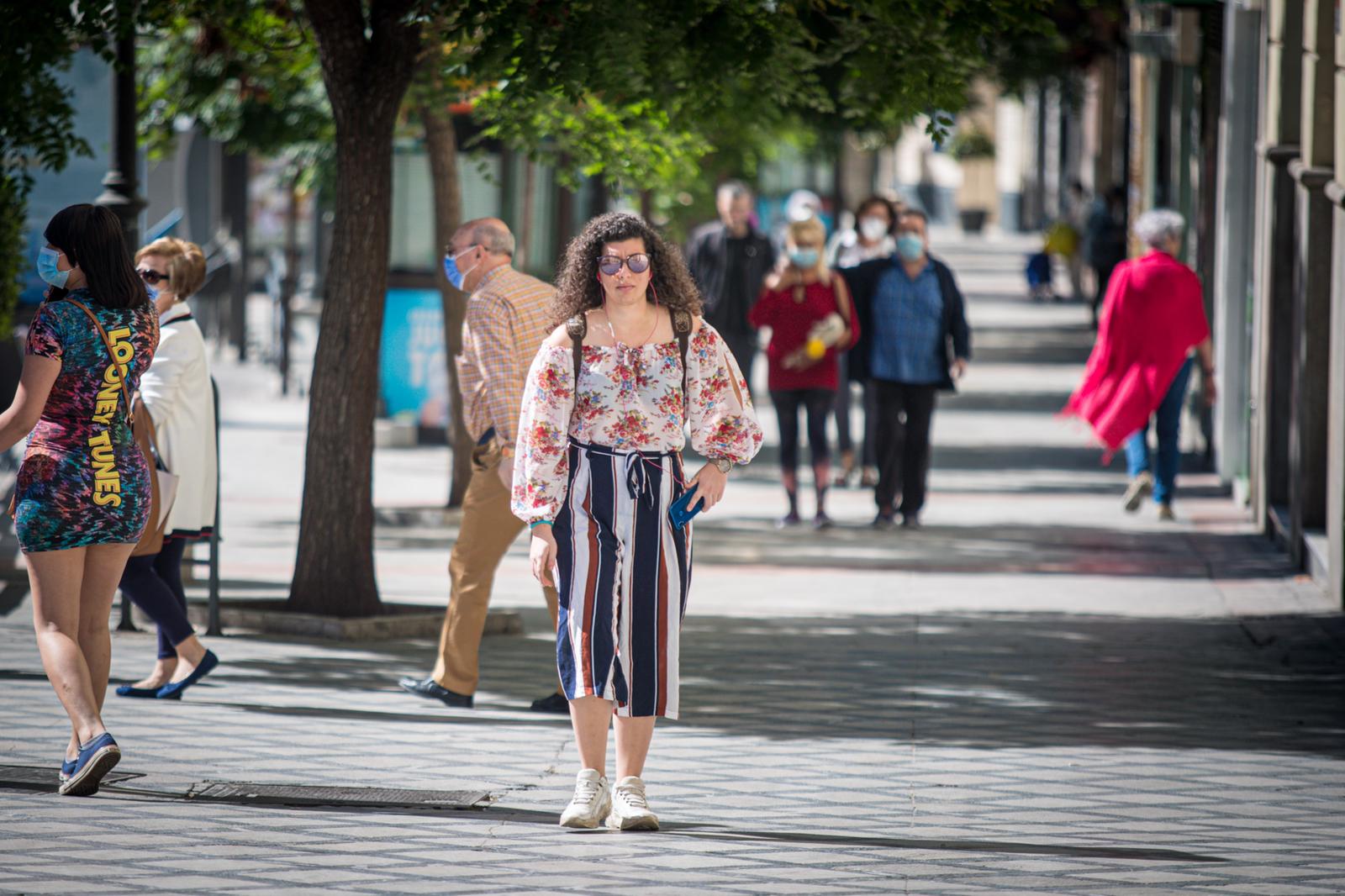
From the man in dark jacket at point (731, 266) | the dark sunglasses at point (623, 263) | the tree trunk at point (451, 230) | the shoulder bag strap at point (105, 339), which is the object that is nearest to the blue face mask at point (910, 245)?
the man in dark jacket at point (731, 266)

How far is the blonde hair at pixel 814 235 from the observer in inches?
509

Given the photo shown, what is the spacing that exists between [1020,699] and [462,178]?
30.1 feet

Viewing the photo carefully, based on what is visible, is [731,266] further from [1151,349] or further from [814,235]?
[1151,349]

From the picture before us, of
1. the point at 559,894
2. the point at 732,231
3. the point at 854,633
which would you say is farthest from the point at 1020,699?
the point at 732,231

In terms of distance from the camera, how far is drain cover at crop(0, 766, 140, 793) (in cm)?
652

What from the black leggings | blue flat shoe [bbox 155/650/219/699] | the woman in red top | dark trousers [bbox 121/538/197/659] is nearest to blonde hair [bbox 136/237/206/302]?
dark trousers [bbox 121/538/197/659]

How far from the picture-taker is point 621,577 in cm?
612

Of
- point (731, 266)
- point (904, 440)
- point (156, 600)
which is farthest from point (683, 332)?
point (731, 266)

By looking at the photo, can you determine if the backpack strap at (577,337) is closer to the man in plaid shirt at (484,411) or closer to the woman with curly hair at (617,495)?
the woman with curly hair at (617,495)

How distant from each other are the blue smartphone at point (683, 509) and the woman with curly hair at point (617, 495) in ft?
0.04

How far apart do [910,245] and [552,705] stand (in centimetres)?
571

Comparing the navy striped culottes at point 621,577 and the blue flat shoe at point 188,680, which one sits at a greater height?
the navy striped culottes at point 621,577

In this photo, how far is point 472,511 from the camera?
315 inches

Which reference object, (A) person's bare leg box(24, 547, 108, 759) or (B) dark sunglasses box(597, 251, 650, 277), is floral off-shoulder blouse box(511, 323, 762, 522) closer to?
(B) dark sunglasses box(597, 251, 650, 277)
